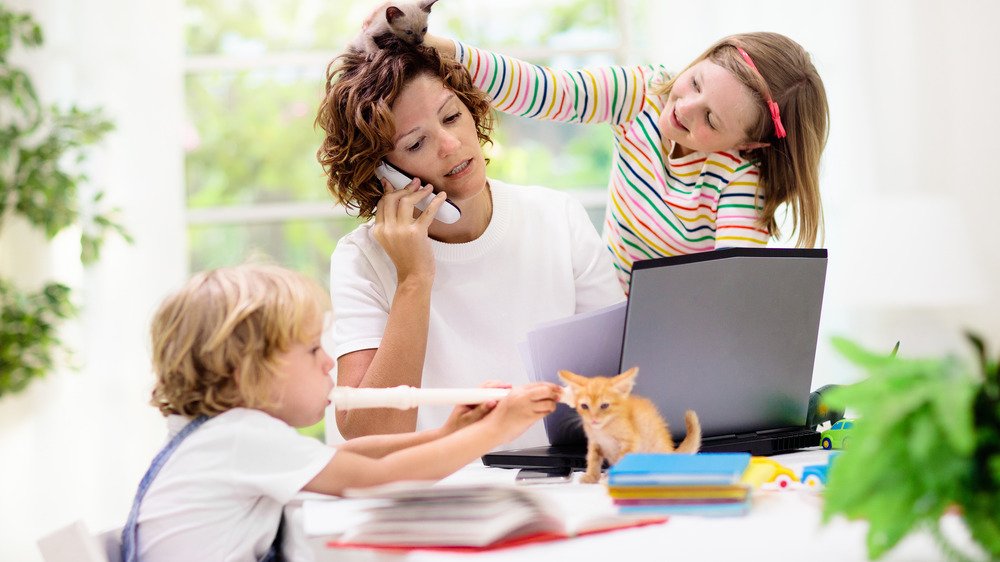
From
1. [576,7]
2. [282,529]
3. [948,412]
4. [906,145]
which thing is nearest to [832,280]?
[906,145]

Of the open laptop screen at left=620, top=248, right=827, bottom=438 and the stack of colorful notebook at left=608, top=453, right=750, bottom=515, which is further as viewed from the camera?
the open laptop screen at left=620, top=248, right=827, bottom=438

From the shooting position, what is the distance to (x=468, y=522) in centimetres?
83

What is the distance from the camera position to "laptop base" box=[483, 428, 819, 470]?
3.92 ft

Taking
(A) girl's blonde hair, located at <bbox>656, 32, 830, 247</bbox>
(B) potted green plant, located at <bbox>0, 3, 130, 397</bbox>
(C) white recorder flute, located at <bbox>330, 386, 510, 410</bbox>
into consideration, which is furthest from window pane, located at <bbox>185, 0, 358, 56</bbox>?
(C) white recorder flute, located at <bbox>330, 386, 510, 410</bbox>

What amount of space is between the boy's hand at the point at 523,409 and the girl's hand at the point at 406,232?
1.56 ft

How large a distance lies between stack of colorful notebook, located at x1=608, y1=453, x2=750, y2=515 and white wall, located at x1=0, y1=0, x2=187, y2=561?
114 inches

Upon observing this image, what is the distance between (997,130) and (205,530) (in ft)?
9.73

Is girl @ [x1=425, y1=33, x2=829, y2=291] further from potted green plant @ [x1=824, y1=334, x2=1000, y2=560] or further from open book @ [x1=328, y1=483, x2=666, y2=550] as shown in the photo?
potted green plant @ [x1=824, y1=334, x2=1000, y2=560]

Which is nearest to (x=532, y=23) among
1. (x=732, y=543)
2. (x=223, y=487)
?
(x=223, y=487)

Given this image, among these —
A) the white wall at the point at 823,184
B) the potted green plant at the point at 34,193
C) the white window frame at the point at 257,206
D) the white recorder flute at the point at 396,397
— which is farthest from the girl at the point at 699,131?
the white window frame at the point at 257,206

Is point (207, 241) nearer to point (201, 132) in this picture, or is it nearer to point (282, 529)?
point (201, 132)

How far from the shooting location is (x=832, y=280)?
3307 millimetres

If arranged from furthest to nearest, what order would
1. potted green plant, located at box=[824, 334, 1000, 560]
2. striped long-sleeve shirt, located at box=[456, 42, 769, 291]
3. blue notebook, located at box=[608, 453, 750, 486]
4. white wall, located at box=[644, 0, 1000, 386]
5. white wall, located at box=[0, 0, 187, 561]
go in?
white wall, located at box=[0, 0, 187, 561] → white wall, located at box=[644, 0, 1000, 386] → striped long-sleeve shirt, located at box=[456, 42, 769, 291] → blue notebook, located at box=[608, 453, 750, 486] → potted green plant, located at box=[824, 334, 1000, 560]

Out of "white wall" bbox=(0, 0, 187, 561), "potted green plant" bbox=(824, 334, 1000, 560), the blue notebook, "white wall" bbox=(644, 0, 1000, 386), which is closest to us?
"potted green plant" bbox=(824, 334, 1000, 560)
